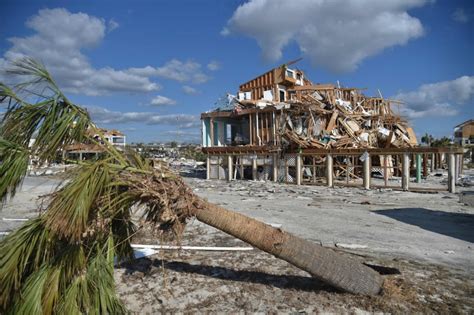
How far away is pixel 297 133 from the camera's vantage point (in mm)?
23266

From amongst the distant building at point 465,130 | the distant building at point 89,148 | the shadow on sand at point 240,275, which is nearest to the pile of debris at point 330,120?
the shadow on sand at point 240,275

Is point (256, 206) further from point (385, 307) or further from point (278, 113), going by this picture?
point (278, 113)

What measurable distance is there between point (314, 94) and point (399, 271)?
22903 mm

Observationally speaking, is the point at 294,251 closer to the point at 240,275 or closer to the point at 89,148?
the point at 240,275

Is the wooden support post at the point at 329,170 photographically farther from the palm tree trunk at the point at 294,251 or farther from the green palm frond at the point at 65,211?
the green palm frond at the point at 65,211

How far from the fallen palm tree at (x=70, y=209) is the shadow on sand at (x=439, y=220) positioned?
7.87 m

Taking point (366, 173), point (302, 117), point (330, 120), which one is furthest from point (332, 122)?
point (366, 173)

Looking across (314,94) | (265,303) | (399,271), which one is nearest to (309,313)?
(265,303)

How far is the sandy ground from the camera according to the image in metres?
4.41

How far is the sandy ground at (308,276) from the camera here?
4414 mm

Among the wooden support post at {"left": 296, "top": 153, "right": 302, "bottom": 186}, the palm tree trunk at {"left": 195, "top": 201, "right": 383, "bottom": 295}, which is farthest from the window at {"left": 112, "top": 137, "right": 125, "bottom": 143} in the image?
the wooden support post at {"left": 296, "top": 153, "right": 302, "bottom": 186}

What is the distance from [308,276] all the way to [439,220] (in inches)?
297

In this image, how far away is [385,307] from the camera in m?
4.25

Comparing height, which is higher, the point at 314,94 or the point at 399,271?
the point at 314,94
